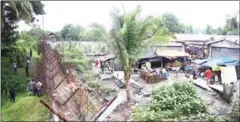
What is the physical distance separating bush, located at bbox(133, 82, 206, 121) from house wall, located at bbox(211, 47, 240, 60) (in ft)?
25.7

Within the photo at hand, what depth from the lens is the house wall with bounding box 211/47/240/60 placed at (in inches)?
631

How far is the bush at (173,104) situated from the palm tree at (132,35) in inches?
56.1

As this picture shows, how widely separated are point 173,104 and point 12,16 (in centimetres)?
951

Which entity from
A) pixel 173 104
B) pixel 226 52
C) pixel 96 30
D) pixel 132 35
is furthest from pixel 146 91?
pixel 226 52

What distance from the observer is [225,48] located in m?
16.6

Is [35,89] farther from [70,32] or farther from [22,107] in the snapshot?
[70,32]

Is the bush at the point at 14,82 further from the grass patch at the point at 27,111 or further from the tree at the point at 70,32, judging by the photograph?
the tree at the point at 70,32

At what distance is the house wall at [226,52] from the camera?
16.0 metres

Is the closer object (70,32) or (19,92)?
(19,92)

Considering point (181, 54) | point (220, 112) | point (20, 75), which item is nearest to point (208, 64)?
point (181, 54)

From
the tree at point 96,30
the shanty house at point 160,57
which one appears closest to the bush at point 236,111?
the tree at point 96,30

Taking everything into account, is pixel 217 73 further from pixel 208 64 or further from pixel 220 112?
pixel 220 112

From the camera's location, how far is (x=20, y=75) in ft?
43.0

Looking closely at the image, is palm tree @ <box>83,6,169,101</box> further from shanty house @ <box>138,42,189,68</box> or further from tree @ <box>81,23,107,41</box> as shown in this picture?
shanty house @ <box>138,42,189,68</box>
